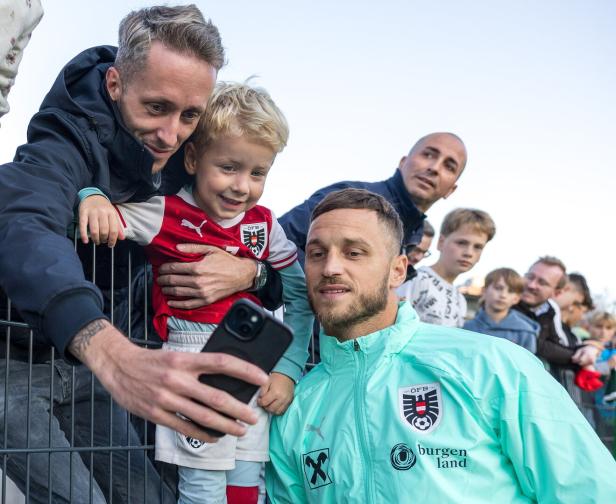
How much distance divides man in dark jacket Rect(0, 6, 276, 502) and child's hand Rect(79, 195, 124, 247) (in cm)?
9

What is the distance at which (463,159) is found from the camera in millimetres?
5238

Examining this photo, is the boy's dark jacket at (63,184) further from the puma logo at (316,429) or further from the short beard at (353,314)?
the puma logo at (316,429)

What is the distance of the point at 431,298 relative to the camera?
5.94m

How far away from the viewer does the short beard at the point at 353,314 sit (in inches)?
120

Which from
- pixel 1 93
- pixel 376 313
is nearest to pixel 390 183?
pixel 376 313

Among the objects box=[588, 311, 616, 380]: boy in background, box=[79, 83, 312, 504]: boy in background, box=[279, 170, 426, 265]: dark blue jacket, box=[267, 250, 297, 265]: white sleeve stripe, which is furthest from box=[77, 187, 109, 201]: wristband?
box=[588, 311, 616, 380]: boy in background

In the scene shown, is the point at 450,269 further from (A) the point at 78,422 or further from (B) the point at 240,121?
(A) the point at 78,422

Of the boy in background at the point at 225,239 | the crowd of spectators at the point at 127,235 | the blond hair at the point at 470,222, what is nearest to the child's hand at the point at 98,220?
the crowd of spectators at the point at 127,235

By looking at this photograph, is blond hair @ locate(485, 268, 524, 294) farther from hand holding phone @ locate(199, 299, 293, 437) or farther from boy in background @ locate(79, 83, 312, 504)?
hand holding phone @ locate(199, 299, 293, 437)

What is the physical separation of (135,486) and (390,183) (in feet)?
8.49

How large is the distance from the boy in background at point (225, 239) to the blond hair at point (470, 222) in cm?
358

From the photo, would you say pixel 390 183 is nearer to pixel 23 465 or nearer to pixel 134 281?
pixel 134 281

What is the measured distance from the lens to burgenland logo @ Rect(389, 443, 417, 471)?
2.62m

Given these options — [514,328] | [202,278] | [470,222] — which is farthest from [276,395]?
[514,328]
